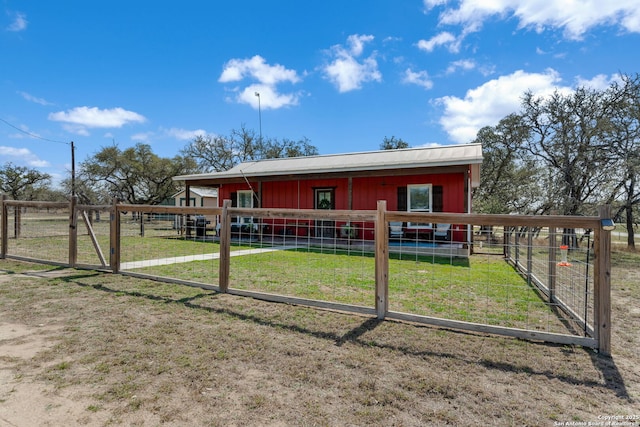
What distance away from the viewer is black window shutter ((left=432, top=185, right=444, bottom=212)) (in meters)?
11.0

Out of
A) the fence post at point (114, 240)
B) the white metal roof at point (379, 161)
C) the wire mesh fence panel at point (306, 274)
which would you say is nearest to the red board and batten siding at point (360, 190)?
the white metal roof at point (379, 161)

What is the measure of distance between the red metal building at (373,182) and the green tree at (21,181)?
31.2 meters

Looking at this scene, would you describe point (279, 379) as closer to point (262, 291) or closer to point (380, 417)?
point (380, 417)

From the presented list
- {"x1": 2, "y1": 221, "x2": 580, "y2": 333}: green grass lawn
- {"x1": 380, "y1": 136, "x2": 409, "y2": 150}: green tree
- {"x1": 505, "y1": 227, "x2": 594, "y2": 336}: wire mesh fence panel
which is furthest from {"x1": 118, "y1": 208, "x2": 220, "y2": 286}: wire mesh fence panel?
{"x1": 380, "y1": 136, "x2": 409, "y2": 150}: green tree

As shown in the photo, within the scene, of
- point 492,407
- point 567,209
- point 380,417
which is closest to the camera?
point 380,417

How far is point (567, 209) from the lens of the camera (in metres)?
13.3

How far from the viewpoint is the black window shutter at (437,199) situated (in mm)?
10992

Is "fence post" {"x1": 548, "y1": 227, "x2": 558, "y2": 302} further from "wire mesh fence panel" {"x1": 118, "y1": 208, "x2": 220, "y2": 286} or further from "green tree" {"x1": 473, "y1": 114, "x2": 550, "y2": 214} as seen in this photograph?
"green tree" {"x1": 473, "y1": 114, "x2": 550, "y2": 214}

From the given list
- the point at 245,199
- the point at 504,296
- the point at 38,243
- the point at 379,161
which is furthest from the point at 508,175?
the point at 38,243

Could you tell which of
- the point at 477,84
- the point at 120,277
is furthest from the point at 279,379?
the point at 477,84

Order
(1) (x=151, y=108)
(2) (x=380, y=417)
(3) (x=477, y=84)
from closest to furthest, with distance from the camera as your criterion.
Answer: (2) (x=380, y=417), (3) (x=477, y=84), (1) (x=151, y=108)

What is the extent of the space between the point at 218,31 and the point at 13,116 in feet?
56.0

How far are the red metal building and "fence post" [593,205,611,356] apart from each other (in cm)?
647

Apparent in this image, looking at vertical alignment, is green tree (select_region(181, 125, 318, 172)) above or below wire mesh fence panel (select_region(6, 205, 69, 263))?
above
